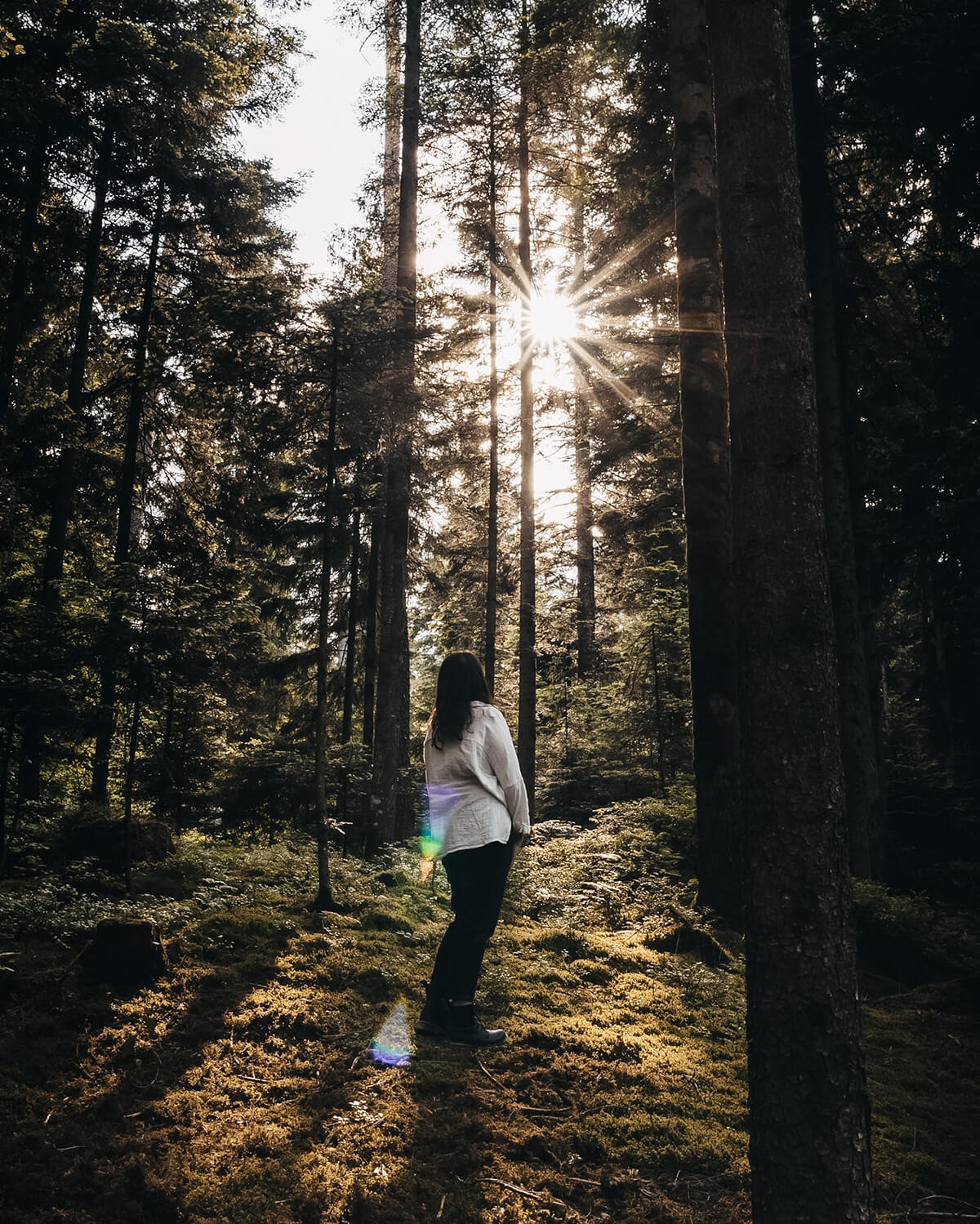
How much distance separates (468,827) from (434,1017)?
1339 millimetres

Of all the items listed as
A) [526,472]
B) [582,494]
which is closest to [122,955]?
[526,472]

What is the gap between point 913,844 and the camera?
37.5 ft

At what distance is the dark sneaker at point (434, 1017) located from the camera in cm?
474

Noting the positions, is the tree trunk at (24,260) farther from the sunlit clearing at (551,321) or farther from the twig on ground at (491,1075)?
the twig on ground at (491,1075)

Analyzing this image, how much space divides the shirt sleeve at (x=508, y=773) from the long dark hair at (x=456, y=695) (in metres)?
Result: 0.20

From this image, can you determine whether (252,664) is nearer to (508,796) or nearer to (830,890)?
(508,796)

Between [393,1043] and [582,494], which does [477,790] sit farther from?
[582,494]

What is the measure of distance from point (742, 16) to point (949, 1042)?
6.69 m

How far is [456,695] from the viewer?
4793 mm

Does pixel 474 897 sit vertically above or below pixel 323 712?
below

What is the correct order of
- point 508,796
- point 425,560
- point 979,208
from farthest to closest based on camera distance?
point 425,560 < point 979,208 < point 508,796

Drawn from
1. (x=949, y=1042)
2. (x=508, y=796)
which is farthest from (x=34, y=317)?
(x=949, y=1042)

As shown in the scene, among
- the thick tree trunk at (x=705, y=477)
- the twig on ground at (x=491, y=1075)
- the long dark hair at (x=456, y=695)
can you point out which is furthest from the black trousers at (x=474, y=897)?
the thick tree trunk at (x=705, y=477)

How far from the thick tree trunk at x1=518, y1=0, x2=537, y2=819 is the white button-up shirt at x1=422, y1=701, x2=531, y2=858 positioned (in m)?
9.44
